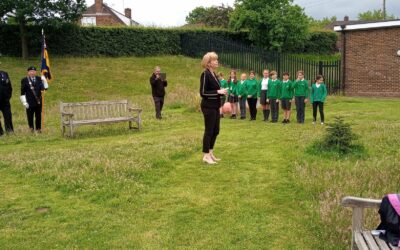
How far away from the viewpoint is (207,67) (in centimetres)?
830

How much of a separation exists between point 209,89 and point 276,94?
7004 millimetres

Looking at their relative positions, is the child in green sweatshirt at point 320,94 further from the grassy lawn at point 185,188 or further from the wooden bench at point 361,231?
the wooden bench at point 361,231

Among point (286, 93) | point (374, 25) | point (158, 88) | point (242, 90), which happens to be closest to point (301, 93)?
point (286, 93)

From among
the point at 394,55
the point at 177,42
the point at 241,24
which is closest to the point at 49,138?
the point at 394,55

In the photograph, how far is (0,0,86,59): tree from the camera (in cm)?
2862

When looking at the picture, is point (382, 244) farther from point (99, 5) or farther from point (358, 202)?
point (99, 5)

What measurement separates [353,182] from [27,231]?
14.8ft

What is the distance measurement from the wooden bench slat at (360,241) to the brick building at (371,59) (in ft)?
66.8

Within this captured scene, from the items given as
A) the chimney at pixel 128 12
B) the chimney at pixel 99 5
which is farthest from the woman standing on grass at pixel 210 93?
the chimney at pixel 128 12

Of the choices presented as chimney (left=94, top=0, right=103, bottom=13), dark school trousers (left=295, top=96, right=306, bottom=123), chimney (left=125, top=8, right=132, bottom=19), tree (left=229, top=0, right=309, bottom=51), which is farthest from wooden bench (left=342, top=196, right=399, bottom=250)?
chimney (left=125, top=8, right=132, bottom=19)

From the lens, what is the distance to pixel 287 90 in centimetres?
1462

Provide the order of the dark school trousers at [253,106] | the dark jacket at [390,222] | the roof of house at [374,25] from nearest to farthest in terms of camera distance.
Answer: the dark jacket at [390,222], the dark school trousers at [253,106], the roof of house at [374,25]

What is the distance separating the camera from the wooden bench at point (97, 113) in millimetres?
13266

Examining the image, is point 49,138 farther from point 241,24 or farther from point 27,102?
point 241,24
